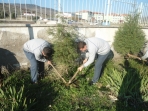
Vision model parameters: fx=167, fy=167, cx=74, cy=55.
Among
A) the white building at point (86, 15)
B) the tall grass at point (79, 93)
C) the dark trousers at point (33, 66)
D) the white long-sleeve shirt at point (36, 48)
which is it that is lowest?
the tall grass at point (79, 93)

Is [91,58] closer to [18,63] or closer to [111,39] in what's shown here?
[18,63]

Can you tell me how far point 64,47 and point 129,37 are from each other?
124 inches

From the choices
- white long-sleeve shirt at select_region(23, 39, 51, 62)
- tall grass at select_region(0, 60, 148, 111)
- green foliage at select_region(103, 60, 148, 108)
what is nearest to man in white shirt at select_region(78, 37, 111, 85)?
tall grass at select_region(0, 60, 148, 111)

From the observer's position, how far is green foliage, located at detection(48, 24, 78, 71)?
462cm

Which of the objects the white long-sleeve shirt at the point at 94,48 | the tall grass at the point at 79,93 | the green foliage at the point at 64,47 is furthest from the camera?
the green foliage at the point at 64,47

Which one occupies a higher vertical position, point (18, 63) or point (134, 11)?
point (134, 11)

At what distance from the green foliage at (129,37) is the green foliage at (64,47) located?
256 centimetres

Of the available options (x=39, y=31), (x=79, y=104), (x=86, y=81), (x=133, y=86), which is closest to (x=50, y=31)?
(x=39, y=31)

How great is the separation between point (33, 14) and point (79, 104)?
3.26 m

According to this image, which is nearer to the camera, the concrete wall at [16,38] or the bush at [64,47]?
the bush at [64,47]

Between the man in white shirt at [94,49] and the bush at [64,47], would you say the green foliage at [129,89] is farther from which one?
the bush at [64,47]

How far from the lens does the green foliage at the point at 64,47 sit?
15.2ft

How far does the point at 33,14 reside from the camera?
5453 mm

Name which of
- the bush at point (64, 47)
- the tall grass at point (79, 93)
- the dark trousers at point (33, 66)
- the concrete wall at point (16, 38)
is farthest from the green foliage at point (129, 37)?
the dark trousers at point (33, 66)
